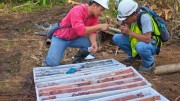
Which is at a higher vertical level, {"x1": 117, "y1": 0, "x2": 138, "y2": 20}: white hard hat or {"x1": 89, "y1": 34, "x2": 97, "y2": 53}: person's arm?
{"x1": 117, "y1": 0, "x2": 138, "y2": 20}: white hard hat

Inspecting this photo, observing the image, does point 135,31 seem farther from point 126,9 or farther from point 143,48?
point 126,9

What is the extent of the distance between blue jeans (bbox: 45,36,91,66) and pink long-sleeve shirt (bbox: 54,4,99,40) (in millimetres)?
72

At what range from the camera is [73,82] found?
Answer: 4.18m

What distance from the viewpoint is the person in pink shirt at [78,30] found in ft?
14.9

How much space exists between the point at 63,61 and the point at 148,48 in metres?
1.49

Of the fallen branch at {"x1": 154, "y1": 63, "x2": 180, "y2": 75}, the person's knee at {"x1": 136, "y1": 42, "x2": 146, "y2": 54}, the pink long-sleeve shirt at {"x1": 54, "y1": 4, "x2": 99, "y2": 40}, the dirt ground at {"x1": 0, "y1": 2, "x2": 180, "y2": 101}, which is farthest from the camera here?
the fallen branch at {"x1": 154, "y1": 63, "x2": 180, "y2": 75}

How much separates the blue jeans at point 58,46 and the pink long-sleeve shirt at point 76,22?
0.07 metres

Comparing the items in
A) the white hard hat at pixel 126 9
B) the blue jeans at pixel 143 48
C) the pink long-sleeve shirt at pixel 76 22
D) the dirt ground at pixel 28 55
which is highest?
the white hard hat at pixel 126 9

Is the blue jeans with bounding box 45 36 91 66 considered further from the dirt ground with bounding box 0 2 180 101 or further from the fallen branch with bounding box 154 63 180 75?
the fallen branch with bounding box 154 63 180 75

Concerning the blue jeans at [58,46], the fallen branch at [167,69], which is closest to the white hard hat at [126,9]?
the blue jeans at [58,46]

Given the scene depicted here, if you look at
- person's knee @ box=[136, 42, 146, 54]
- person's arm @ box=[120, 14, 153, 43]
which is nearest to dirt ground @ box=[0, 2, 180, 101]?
person's knee @ box=[136, 42, 146, 54]

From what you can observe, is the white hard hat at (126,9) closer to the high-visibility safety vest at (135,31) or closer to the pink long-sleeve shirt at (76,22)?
the high-visibility safety vest at (135,31)

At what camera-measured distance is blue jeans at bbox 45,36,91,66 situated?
4918 millimetres

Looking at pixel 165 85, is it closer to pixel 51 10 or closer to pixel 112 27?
pixel 112 27
